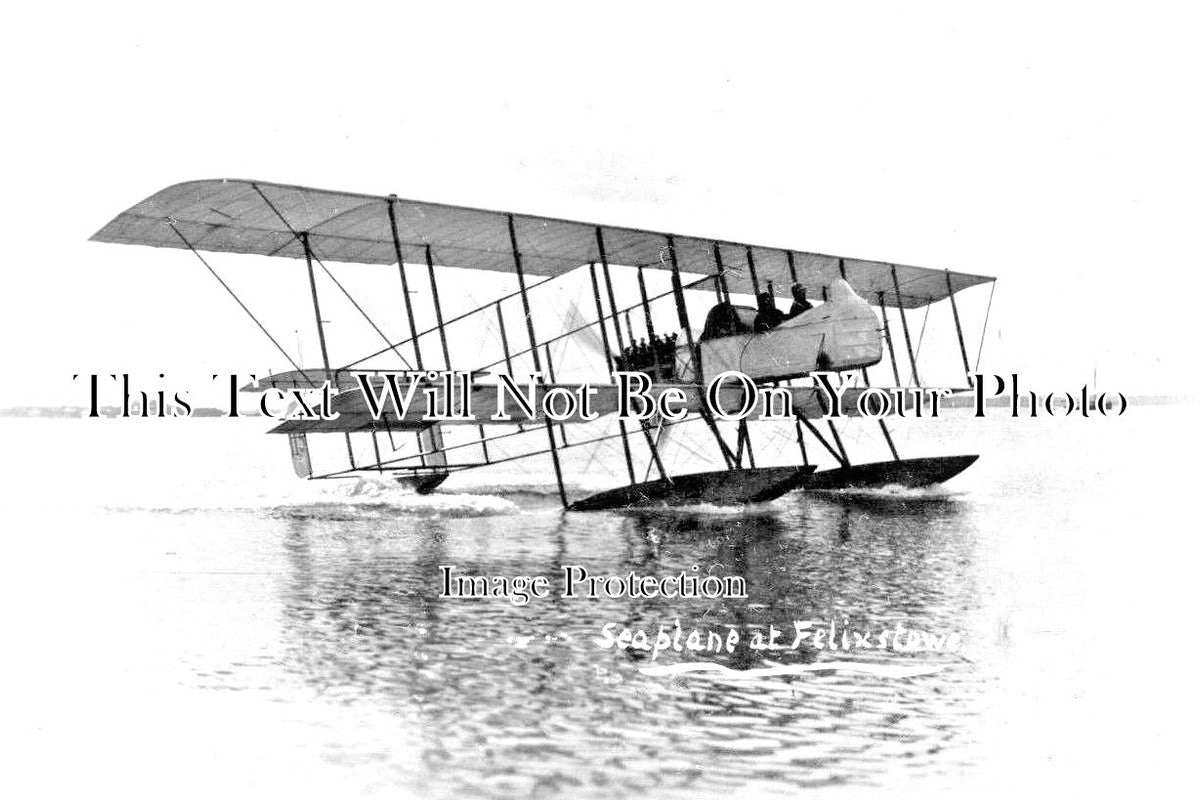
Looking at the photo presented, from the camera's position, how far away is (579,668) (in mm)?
5676

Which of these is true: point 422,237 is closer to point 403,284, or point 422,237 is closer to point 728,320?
point 403,284

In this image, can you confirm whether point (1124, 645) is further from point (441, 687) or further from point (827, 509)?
point (827, 509)

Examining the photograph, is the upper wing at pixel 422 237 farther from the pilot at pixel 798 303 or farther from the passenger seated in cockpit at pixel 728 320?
the pilot at pixel 798 303

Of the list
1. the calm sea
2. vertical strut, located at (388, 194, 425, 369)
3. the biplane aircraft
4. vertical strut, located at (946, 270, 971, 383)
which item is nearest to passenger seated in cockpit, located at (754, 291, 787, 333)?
the biplane aircraft

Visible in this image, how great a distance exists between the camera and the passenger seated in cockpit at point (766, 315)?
43.2ft

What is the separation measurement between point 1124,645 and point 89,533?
1264 centimetres

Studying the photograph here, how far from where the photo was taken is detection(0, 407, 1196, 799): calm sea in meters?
4.36

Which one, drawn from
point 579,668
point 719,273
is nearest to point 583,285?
point 719,273

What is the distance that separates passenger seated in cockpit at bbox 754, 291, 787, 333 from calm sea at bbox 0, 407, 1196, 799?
2691mm

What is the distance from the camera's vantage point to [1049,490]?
20.4 metres

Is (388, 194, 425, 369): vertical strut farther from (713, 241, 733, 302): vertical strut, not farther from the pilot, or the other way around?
the pilot

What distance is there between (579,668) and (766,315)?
839cm

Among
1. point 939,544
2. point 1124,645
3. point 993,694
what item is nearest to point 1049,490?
point 939,544

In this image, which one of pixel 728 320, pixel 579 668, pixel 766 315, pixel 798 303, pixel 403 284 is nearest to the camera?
pixel 579 668
